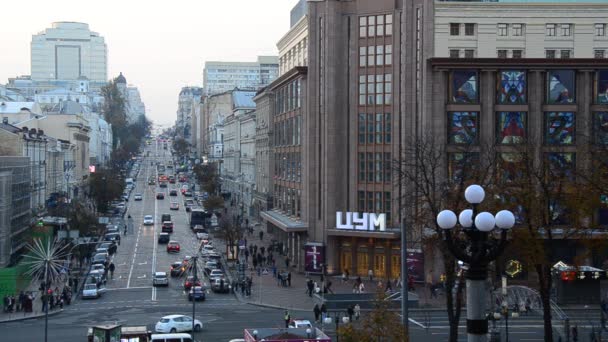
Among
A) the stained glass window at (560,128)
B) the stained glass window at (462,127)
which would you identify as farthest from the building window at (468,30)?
the stained glass window at (560,128)

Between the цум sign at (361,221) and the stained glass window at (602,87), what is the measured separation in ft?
54.0

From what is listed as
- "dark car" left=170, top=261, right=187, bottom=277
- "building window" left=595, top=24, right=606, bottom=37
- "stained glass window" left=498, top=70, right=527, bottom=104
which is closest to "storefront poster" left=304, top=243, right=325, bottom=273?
"dark car" left=170, top=261, right=187, bottom=277

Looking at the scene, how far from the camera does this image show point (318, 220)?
6525cm

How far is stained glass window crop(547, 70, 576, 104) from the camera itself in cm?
5947

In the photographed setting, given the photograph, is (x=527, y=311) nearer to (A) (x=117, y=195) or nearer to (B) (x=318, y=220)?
(B) (x=318, y=220)

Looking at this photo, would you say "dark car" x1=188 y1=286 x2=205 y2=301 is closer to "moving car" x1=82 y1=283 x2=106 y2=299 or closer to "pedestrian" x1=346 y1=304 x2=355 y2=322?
"moving car" x1=82 y1=283 x2=106 y2=299

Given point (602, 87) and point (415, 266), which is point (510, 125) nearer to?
point (602, 87)

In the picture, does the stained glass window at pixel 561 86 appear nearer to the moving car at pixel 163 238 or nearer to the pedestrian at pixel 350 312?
the pedestrian at pixel 350 312

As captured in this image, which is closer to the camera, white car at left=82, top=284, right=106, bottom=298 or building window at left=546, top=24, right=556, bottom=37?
white car at left=82, top=284, right=106, bottom=298

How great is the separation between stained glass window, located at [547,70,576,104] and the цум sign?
546 inches

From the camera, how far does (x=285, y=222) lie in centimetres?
6925

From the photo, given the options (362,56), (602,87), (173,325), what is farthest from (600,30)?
(173,325)

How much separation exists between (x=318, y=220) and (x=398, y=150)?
8.31 m

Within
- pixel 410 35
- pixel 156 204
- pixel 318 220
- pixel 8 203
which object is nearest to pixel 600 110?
pixel 410 35
